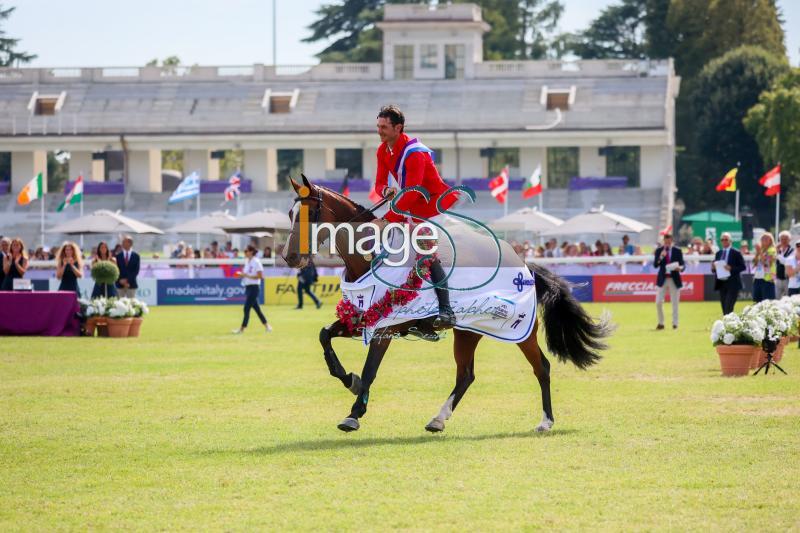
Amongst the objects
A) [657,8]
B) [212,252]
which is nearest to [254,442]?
[212,252]

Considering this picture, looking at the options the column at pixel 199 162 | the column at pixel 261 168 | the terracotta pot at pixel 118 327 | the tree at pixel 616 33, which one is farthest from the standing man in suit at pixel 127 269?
the tree at pixel 616 33

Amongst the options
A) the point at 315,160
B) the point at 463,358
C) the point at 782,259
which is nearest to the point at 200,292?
the point at 782,259

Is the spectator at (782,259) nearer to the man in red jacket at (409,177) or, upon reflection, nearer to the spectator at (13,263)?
the man in red jacket at (409,177)

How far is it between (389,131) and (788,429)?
179 inches

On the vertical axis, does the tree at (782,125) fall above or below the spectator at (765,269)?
above

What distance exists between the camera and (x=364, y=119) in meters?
73.2

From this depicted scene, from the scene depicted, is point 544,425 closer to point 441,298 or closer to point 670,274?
point 441,298

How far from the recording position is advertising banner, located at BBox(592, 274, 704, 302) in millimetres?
40656

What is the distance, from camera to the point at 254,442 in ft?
36.1

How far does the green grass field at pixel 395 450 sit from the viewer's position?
7.89 metres

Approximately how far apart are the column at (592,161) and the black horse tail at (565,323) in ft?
200

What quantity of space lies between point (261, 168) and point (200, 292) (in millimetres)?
33758

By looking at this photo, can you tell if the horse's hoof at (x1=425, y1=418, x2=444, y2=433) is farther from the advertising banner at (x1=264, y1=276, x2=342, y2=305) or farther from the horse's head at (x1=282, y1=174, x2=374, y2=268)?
the advertising banner at (x1=264, y1=276, x2=342, y2=305)

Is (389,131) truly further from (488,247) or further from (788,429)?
(788,429)
